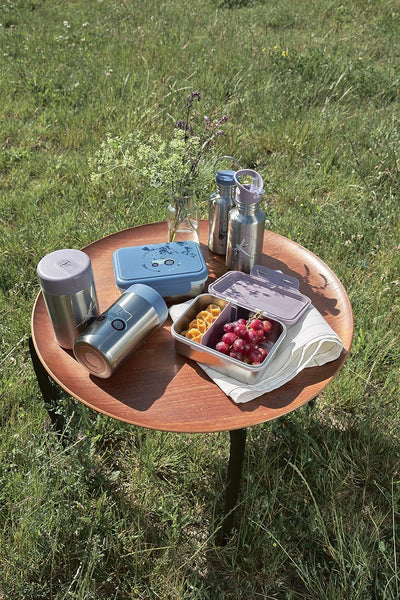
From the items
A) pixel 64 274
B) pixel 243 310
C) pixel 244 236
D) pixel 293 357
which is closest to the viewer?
pixel 64 274

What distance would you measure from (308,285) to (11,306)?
1.64 meters

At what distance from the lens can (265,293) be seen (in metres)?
1.75

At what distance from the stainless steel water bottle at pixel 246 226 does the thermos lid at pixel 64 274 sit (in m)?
0.55

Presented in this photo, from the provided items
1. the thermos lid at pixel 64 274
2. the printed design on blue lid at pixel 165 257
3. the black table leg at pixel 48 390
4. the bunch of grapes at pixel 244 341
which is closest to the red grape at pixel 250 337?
the bunch of grapes at pixel 244 341

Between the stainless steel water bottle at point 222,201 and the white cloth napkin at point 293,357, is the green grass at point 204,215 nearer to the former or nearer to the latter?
the white cloth napkin at point 293,357

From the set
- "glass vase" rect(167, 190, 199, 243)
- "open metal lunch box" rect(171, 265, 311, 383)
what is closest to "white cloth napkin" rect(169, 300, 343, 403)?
"open metal lunch box" rect(171, 265, 311, 383)

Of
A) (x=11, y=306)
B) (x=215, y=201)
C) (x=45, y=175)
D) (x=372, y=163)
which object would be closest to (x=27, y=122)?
(x=45, y=175)

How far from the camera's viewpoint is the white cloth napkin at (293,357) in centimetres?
153

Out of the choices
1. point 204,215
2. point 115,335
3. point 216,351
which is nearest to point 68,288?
point 115,335

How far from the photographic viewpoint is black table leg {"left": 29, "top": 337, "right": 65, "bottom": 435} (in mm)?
1902

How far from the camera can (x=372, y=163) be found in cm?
386

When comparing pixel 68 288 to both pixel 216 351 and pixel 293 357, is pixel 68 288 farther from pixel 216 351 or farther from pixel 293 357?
pixel 293 357

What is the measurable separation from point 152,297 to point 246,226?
417 millimetres

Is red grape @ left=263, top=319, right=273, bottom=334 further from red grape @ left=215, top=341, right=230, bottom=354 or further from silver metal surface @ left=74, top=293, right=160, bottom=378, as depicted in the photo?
silver metal surface @ left=74, top=293, right=160, bottom=378
